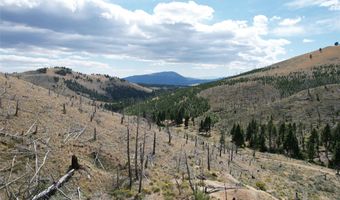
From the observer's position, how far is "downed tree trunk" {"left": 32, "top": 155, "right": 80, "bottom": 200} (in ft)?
98.0

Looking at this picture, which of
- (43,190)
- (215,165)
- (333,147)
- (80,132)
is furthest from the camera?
(333,147)

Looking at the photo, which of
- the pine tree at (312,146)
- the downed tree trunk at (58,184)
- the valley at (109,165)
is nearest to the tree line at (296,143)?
the pine tree at (312,146)

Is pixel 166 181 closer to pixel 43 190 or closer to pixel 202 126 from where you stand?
pixel 43 190

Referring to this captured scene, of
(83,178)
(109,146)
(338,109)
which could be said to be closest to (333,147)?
(338,109)

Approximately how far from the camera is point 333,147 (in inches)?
4481

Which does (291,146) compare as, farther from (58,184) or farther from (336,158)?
(58,184)

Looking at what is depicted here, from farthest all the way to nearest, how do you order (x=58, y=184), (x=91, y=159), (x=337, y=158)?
(x=337, y=158)
(x=91, y=159)
(x=58, y=184)

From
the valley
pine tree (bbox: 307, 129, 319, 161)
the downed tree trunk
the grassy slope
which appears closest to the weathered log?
the downed tree trunk

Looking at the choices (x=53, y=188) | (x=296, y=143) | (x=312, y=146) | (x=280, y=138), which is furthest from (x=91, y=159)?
(x=280, y=138)

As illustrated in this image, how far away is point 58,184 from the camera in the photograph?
113 ft

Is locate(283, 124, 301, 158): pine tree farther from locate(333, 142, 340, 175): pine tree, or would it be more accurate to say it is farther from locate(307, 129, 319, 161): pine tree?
locate(333, 142, 340, 175): pine tree

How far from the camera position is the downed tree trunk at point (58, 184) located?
2986 centimetres

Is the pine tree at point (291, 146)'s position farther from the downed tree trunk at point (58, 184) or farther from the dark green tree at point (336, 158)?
the downed tree trunk at point (58, 184)

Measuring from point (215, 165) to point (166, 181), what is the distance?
66.8 feet
